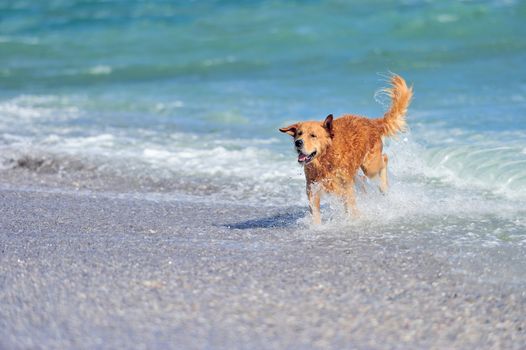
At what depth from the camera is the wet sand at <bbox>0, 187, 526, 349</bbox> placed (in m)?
4.80

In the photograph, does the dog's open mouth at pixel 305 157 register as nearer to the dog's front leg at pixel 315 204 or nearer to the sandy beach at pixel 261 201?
the sandy beach at pixel 261 201

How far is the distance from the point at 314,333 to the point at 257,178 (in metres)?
4.74

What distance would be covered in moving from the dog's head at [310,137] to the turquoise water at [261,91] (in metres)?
0.91

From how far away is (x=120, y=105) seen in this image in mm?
14883

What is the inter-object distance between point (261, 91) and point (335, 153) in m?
8.09

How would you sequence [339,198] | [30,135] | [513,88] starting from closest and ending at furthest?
[339,198] < [30,135] < [513,88]

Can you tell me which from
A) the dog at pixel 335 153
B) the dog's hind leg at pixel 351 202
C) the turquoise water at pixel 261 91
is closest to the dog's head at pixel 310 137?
the dog at pixel 335 153

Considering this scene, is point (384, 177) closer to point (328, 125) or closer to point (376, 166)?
point (376, 166)

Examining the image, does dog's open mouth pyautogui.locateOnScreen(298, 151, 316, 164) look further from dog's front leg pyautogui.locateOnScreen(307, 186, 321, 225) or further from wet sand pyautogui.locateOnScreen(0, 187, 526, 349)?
wet sand pyautogui.locateOnScreen(0, 187, 526, 349)

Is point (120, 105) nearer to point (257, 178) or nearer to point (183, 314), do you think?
point (257, 178)

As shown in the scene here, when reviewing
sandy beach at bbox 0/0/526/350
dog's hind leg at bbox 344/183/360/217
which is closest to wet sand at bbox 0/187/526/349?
sandy beach at bbox 0/0/526/350

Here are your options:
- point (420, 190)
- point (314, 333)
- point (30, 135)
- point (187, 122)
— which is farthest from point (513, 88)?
point (314, 333)

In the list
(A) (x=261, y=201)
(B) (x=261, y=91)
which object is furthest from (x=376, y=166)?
(B) (x=261, y=91)

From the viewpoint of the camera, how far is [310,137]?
23.7ft
